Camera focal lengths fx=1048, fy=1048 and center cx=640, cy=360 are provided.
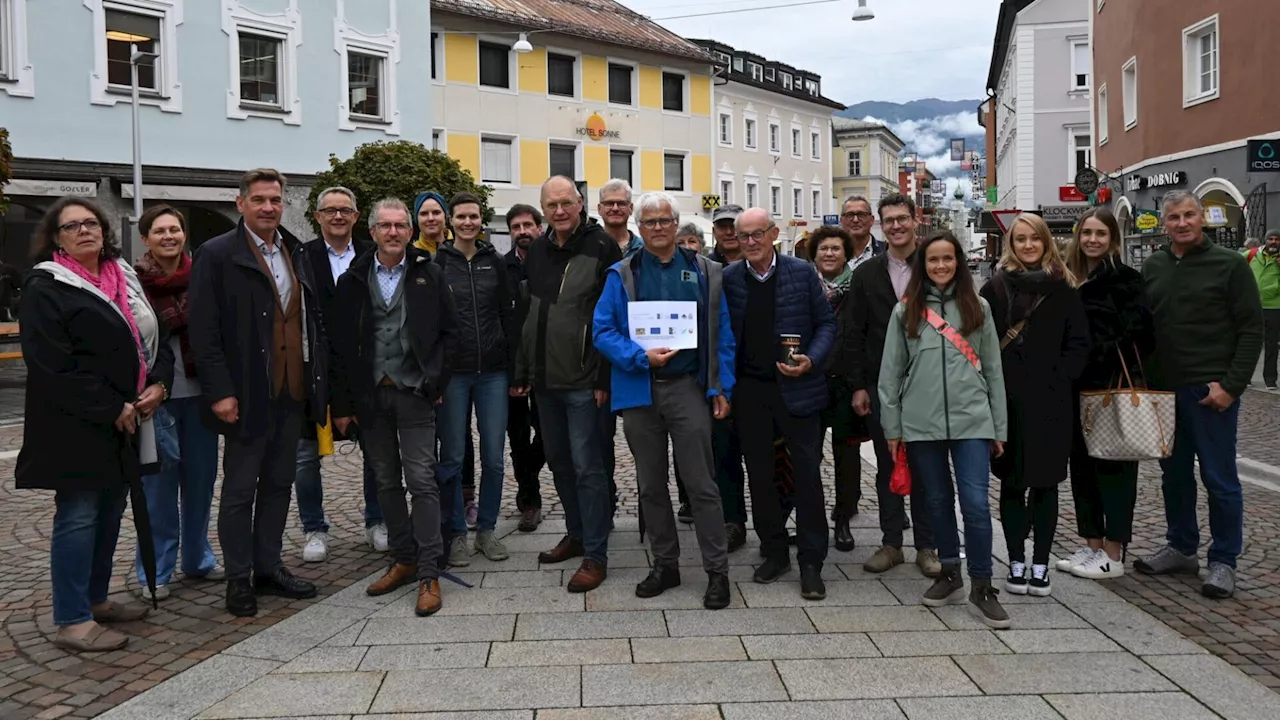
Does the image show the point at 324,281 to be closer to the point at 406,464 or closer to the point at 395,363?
the point at 395,363

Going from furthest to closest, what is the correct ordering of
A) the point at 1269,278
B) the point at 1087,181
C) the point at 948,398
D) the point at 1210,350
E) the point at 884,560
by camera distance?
the point at 1087,181 → the point at 1269,278 → the point at 884,560 → the point at 1210,350 → the point at 948,398

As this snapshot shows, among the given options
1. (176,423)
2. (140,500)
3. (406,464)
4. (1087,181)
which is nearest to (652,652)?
(406,464)

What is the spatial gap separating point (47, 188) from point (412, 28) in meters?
10.1

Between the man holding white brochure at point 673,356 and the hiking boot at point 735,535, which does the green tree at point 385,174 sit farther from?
the man holding white brochure at point 673,356

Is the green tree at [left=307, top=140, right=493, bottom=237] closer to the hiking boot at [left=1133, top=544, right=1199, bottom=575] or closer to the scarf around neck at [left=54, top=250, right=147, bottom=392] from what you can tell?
the scarf around neck at [left=54, top=250, right=147, bottom=392]

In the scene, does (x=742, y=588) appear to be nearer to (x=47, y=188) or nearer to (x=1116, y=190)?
(x=47, y=188)

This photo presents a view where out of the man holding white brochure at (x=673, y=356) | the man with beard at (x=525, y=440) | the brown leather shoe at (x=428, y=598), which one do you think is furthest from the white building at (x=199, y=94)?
the man holding white brochure at (x=673, y=356)

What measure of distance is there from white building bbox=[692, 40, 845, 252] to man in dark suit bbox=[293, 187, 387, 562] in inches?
1431

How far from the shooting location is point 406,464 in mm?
5504

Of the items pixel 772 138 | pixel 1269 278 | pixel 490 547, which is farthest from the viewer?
pixel 772 138

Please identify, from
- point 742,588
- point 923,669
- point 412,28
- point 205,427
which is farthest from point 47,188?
point 923,669

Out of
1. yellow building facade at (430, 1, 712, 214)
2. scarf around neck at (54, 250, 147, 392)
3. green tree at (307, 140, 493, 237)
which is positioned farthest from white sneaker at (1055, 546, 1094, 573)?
yellow building facade at (430, 1, 712, 214)

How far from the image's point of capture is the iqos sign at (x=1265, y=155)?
15.7 meters

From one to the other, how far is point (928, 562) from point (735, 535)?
119cm
